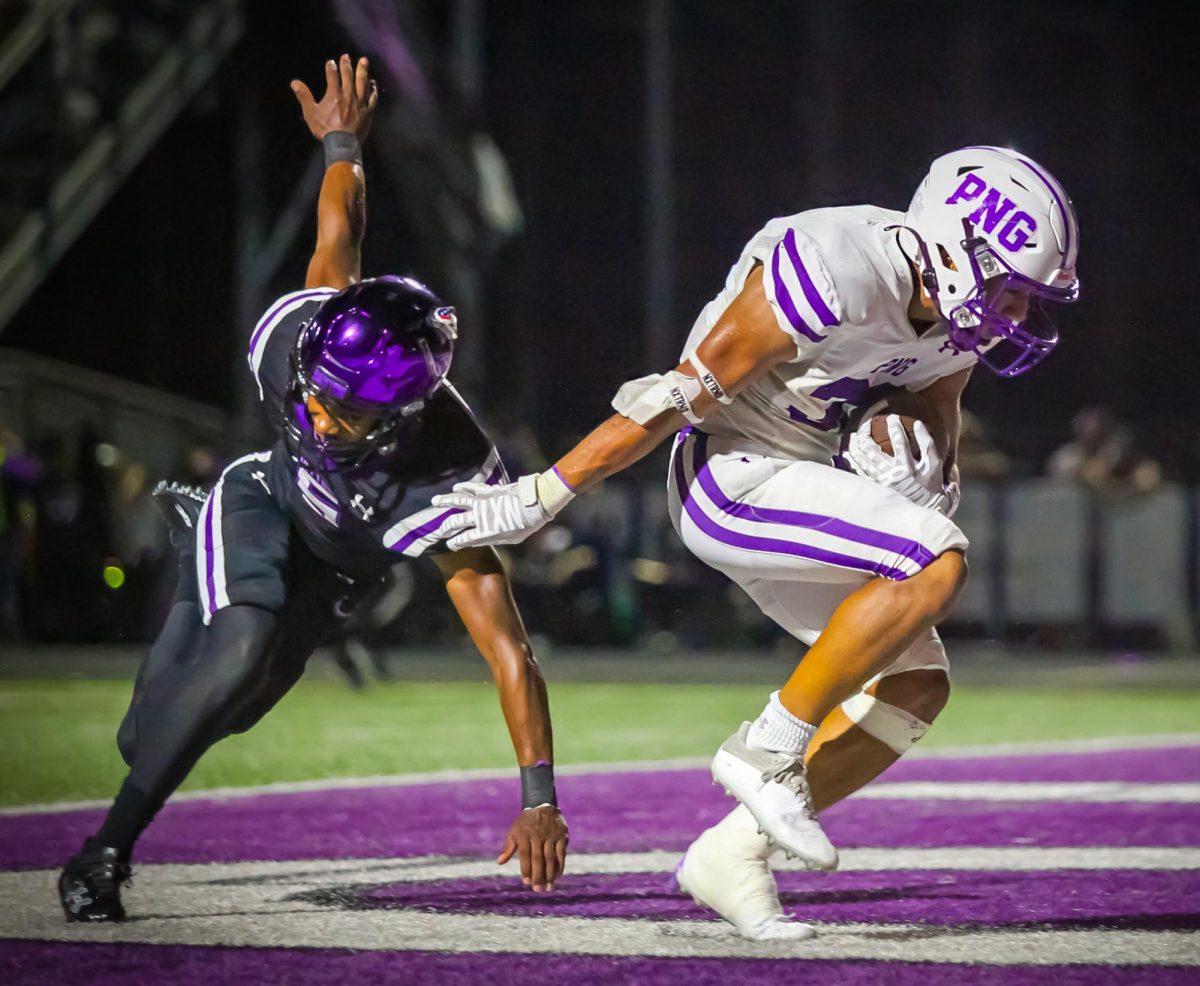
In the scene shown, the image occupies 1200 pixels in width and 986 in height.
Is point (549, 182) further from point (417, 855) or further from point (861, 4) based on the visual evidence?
point (417, 855)

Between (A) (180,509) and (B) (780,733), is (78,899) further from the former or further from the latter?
(B) (780,733)

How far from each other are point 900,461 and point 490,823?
2283mm

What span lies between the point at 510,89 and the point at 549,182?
0.83m

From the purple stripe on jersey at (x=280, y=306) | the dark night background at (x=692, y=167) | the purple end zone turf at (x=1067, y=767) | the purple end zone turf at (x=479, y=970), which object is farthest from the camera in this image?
the dark night background at (x=692, y=167)

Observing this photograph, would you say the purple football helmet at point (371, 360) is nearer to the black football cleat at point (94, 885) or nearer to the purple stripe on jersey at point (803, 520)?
the purple stripe on jersey at point (803, 520)

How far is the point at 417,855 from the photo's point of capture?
504 cm

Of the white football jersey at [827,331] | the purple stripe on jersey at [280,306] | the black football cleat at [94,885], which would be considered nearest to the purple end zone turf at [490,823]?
the black football cleat at [94,885]

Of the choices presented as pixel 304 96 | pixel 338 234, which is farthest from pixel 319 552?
pixel 304 96

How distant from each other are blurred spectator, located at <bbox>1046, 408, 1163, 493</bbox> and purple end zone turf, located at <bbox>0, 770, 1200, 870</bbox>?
6.04m

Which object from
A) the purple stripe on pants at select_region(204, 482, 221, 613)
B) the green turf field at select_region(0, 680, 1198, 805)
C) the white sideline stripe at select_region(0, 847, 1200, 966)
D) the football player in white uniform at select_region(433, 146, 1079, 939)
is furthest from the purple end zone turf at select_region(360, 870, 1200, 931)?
the green turf field at select_region(0, 680, 1198, 805)

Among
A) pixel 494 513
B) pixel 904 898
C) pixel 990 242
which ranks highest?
pixel 990 242

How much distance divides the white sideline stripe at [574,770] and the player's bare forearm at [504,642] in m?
2.36

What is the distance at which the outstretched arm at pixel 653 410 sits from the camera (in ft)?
12.3

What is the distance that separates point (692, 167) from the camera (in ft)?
50.2
